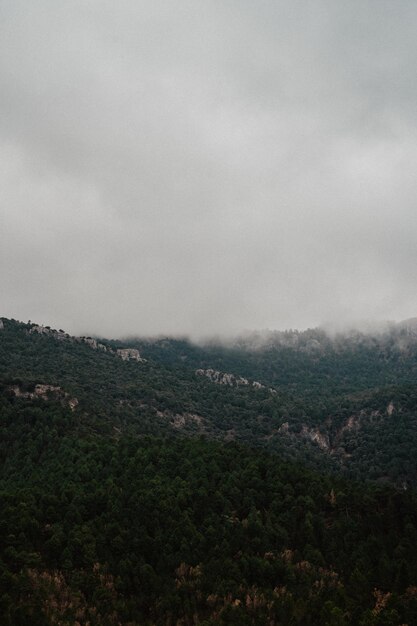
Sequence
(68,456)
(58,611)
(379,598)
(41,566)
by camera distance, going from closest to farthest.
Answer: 1. (58,611)
2. (379,598)
3. (41,566)
4. (68,456)

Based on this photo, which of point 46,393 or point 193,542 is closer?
point 193,542

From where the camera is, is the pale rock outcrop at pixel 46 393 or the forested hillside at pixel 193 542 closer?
the forested hillside at pixel 193 542

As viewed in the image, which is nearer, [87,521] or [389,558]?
[389,558]

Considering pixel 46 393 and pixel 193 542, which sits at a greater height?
pixel 46 393

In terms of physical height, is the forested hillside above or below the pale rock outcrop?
below

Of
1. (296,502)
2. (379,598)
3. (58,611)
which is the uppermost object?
(296,502)

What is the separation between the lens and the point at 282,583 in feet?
204

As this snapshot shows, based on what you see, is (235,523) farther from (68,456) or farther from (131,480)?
(68,456)

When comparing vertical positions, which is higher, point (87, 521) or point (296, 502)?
point (296, 502)

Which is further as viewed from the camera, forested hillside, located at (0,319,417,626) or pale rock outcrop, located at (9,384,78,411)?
pale rock outcrop, located at (9,384,78,411)

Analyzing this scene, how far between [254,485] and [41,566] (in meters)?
42.0

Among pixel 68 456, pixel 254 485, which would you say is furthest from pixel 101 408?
pixel 254 485

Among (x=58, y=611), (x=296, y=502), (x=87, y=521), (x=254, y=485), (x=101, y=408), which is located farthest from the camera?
(x=101, y=408)

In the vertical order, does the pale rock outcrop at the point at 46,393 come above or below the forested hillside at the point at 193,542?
above
